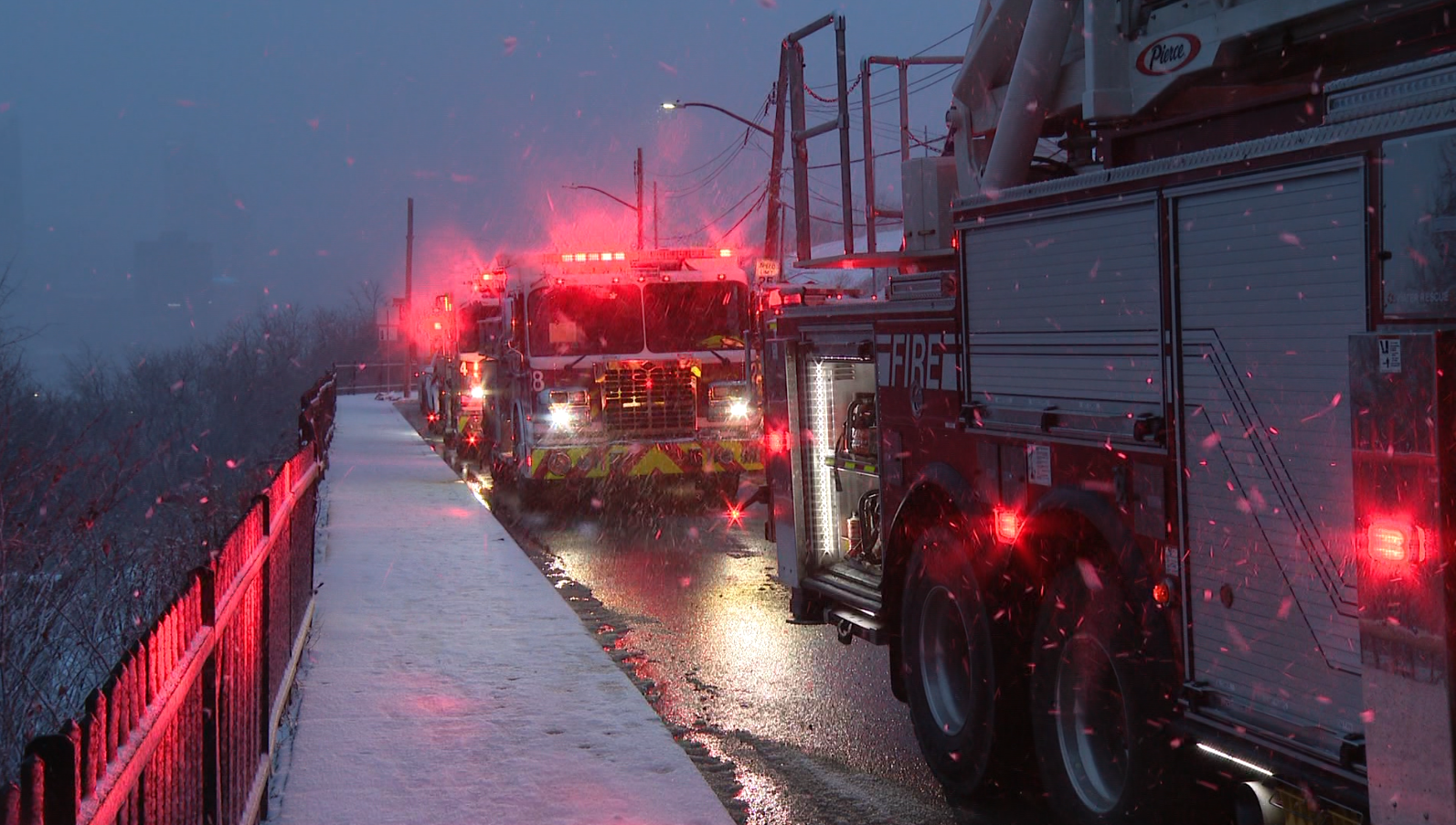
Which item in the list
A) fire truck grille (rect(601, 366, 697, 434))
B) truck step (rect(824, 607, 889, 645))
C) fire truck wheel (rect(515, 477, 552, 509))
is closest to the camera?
truck step (rect(824, 607, 889, 645))

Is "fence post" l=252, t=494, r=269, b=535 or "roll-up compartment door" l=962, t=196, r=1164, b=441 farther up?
"roll-up compartment door" l=962, t=196, r=1164, b=441

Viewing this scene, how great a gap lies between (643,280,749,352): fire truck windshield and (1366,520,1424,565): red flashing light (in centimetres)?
1319

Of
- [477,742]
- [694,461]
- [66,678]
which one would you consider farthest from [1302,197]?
[694,461]

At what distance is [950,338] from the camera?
6.02 m

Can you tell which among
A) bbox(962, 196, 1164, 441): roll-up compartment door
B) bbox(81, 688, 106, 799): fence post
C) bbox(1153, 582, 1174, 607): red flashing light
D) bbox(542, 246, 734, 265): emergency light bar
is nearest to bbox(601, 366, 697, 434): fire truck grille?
bbox(542, 246, 734, 265): emergency light bar

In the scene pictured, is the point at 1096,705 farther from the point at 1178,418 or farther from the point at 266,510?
the point at 266,510

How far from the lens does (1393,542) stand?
137 inches

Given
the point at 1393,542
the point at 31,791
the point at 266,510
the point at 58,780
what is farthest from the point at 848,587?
the point at 31,791

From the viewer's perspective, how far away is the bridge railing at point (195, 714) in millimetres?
2738

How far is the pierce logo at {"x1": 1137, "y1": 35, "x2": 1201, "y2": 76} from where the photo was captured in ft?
18.1

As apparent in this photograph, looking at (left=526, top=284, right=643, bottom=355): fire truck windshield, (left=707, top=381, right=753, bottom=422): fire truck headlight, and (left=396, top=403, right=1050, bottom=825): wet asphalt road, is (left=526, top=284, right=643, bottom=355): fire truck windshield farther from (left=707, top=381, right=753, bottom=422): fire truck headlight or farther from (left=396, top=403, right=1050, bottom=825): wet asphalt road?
(left=396, top=403, right=1050, bottom=825): wet asphalt road

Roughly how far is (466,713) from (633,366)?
944 cm

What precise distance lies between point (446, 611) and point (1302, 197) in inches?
292

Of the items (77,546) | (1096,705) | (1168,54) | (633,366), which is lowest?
(77,546)
